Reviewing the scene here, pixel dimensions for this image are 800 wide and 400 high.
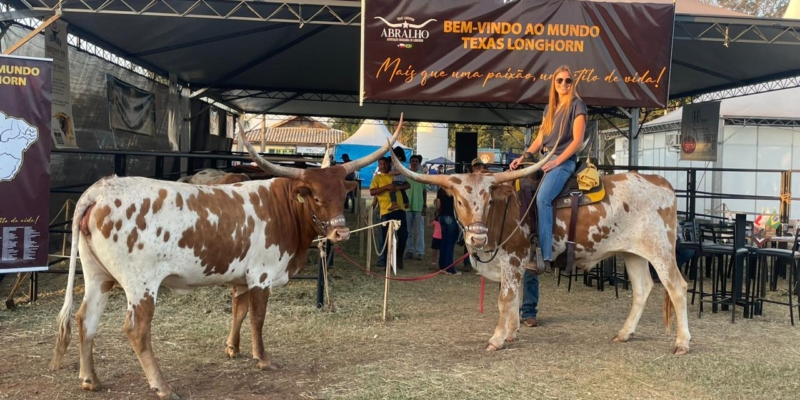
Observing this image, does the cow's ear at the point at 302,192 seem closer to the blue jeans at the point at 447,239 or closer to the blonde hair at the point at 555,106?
the blonde hair at the point at 555,106

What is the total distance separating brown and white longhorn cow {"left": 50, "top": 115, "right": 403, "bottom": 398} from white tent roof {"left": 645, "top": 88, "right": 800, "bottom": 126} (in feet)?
48.4

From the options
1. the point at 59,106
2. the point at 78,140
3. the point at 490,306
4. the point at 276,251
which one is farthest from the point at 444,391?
the point at 78,140

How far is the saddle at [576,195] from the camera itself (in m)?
5.28

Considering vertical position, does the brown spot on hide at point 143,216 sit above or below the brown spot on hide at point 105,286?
above

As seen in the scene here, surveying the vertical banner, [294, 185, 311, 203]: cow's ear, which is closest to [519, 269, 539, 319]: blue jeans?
[294, 185, 311, 203]: cow's ear

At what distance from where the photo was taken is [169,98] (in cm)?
1222

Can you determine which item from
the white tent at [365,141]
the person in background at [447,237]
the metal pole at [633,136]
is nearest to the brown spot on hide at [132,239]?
the person in background at [447,237]

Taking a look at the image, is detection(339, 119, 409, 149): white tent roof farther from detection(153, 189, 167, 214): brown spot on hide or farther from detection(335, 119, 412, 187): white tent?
detection(153, 189, 167, 214): brown spot on hide

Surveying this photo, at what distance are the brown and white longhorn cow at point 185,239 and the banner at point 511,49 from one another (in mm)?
2674

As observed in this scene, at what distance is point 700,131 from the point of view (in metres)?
13.1

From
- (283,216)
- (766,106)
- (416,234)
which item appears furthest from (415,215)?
(766,106)

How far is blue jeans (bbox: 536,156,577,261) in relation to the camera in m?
5.21

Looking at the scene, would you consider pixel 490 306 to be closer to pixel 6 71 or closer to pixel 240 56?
pixel 6 71

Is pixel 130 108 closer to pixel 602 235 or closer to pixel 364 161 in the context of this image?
pixel 364 161
